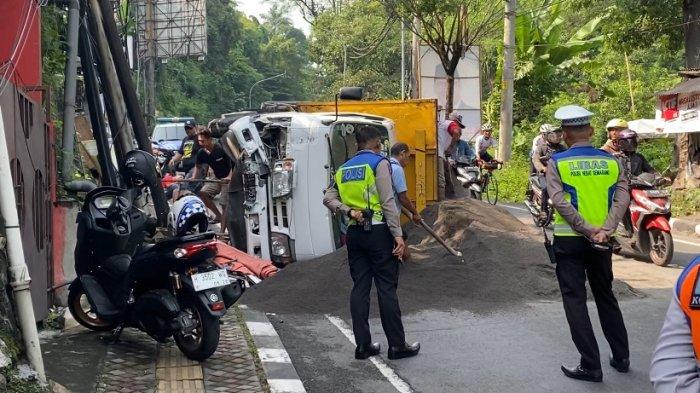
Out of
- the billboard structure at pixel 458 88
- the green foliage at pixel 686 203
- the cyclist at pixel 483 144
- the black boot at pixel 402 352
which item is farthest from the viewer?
the billboard structure at pixel 458 88

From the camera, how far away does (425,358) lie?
701cm

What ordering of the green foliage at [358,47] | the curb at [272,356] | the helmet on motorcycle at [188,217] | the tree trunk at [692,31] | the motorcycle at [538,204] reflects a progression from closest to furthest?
the curb at [272,356]
the helmet on motorcycle at [188,217]
the motorcycle at [538,204]
the tree trunk at [692,31]
the green foliage at [358,47]

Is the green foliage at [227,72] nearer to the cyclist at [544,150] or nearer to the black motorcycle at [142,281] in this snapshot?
the cyclist at [544,150]

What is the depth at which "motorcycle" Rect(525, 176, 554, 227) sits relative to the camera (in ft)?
41.3

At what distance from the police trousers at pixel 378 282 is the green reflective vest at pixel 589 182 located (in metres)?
1.39

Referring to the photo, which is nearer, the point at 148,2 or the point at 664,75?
the point at 664,75

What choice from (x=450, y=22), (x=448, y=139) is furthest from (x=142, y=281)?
(x=450, y=22)

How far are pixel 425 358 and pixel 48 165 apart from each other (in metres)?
4.09

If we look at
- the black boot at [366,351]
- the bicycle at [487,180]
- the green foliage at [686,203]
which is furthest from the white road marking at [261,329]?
the green foliage at [686,203]

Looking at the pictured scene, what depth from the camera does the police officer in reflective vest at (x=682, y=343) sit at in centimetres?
225

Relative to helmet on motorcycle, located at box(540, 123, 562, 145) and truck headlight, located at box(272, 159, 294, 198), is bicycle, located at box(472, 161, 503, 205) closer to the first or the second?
helmet on motorcycle, located at box(540, 123, 562, 145)

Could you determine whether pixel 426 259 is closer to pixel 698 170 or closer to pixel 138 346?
pixel 138 346

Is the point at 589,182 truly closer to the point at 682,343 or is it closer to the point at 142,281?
the point at 142,281

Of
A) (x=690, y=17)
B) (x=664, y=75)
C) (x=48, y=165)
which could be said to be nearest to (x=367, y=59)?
(x=664, y=75)
